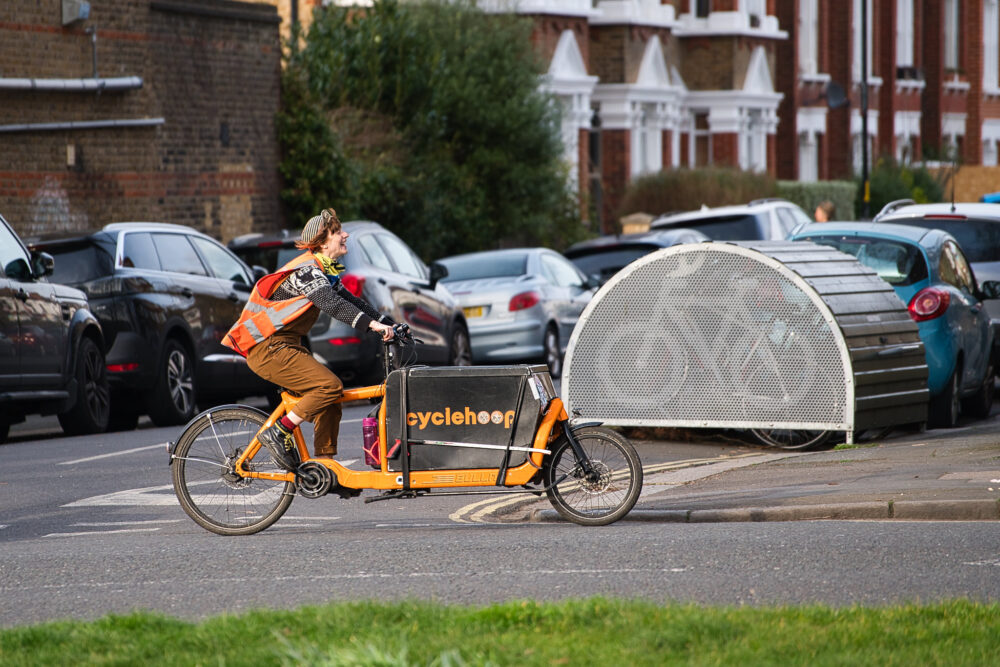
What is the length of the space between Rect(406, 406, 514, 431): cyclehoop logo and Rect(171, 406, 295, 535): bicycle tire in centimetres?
78

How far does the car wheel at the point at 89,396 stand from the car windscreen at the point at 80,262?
0.77 metres

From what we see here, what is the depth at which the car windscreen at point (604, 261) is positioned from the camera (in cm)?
2239

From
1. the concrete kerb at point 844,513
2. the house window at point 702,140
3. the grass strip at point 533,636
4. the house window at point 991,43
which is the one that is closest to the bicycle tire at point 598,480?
the concrete kerb at point 844,513

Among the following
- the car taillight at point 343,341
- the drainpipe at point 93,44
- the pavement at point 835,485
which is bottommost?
the pavement at point 835,485

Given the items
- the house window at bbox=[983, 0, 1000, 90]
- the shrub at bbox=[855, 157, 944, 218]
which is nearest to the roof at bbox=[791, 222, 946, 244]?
the shrub at bbox=[855, 157, 944, 218]

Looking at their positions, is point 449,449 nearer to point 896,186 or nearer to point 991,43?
point 896,186

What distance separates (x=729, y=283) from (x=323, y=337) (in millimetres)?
5723

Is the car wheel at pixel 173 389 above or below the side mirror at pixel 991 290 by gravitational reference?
below

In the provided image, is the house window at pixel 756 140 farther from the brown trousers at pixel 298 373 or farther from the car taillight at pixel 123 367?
the brown trousers at pixel 298 373

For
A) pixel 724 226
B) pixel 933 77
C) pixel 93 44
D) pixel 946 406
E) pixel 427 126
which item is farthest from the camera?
pixel 933 77

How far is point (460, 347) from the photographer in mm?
19125

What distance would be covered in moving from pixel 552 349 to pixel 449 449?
11.9m

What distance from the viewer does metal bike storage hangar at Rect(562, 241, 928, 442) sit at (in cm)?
1192

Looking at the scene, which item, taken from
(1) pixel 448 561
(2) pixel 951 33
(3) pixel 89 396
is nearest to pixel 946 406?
(3) pixel 89 396
